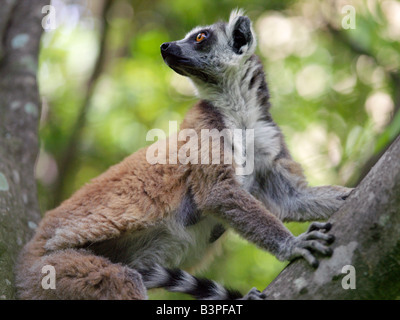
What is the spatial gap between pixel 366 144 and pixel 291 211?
9.80 feet

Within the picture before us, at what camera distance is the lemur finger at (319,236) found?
357cm

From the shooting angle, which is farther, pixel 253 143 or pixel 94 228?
pixel 253 143

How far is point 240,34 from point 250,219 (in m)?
2.76

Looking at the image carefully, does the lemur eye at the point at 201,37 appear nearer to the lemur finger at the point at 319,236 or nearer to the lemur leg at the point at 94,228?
the lemur leg at the point at 94,228

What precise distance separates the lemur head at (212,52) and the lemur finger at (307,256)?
2.84 m

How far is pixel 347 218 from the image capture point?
3512 millimetres

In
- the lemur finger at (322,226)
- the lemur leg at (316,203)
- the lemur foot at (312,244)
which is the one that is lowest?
the lemur foot at (312,244)

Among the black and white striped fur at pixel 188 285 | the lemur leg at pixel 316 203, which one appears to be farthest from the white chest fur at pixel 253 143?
the black and white striped fur at pixel 188 285

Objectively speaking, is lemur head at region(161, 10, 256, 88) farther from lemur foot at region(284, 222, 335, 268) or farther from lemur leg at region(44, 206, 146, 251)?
lemur foot at region(284, 222, 335, 268)

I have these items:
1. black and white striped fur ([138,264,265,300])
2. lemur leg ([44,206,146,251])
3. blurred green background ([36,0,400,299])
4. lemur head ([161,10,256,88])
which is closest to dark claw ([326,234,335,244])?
black and white striped fur ([138,264,265,300])

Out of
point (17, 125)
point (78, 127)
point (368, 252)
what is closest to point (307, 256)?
point (368, 252)

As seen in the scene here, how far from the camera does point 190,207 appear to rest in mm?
5137

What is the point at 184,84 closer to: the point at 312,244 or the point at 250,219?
the point at 250,219
